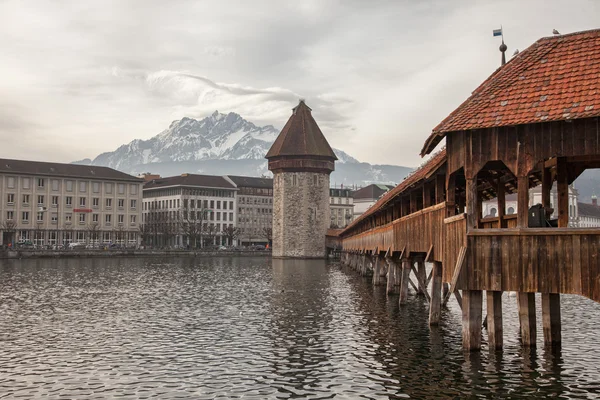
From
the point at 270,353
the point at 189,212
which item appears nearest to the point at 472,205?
the point at 270,353

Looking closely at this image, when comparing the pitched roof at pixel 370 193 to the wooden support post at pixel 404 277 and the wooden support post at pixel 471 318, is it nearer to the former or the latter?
the wooden support post at pixel 404 277

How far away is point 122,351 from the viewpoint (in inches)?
719

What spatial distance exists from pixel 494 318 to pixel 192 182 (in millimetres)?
114134

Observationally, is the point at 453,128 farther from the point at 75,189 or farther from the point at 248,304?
the point at 75,189

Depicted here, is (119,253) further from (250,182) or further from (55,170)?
(250,182)

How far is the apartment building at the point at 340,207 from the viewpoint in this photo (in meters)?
151

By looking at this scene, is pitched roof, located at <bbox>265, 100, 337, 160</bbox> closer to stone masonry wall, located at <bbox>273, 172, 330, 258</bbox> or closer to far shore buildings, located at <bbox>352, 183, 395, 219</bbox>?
stone masonry wall, located at <bbox>273, 172, 330, 258</bbox>

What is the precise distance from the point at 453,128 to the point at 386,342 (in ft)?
22.8

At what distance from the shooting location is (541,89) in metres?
15.0

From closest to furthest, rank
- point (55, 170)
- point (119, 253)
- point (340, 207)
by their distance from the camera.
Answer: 1. point (119, 253)
2. point (55, 170)
3. point (340, 207)

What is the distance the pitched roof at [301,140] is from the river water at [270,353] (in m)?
66.1

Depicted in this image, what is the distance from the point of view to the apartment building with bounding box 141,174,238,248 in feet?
396

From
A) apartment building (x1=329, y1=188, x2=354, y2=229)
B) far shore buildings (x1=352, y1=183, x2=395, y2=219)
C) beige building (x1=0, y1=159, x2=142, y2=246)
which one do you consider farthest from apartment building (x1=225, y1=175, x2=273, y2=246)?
beige building (x1=0, y1=159, x2=142, y2=246)

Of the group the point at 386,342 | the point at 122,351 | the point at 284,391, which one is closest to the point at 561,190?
the point at 386,342
